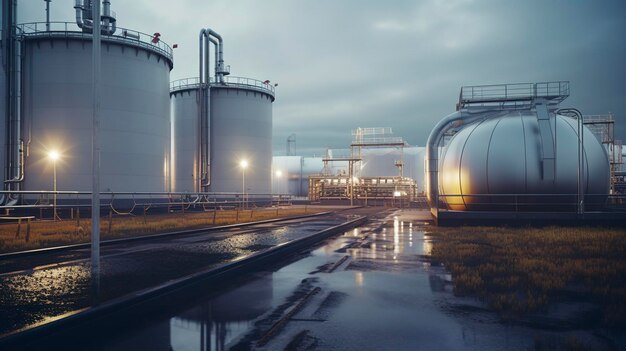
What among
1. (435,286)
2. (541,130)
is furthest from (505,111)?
(435,286)

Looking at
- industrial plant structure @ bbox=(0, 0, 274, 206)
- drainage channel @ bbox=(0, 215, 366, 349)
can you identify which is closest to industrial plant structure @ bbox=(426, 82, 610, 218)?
drainage channel @ bbox=(0, 215, 366, 349)

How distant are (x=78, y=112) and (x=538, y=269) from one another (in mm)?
26354

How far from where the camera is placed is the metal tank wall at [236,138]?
37406 mm

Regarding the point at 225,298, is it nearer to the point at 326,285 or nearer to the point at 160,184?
the point at 326,285

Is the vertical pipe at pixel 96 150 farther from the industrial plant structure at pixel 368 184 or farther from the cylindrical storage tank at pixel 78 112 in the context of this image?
the industrial plant structure at pixel 368 184

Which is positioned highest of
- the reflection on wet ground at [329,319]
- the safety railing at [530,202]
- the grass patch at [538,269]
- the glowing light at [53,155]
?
the glowing light at [53,155]

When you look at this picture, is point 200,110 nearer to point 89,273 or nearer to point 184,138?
point 184,138

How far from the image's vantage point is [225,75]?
1533 inches

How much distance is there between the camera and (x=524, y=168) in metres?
17.4

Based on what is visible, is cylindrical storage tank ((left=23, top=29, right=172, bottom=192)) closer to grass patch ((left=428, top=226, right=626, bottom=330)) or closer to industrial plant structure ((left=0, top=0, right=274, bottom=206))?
industrial plant structure ((left=0, top=0, right=274, bottom=206))

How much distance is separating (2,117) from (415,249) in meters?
25.8

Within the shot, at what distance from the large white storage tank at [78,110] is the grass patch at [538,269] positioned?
2143 cm

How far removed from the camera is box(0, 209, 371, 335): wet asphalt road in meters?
5.61

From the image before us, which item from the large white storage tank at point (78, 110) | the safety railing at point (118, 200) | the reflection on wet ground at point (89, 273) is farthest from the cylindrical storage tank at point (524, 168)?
the large white storage tank at point (78, 110)
